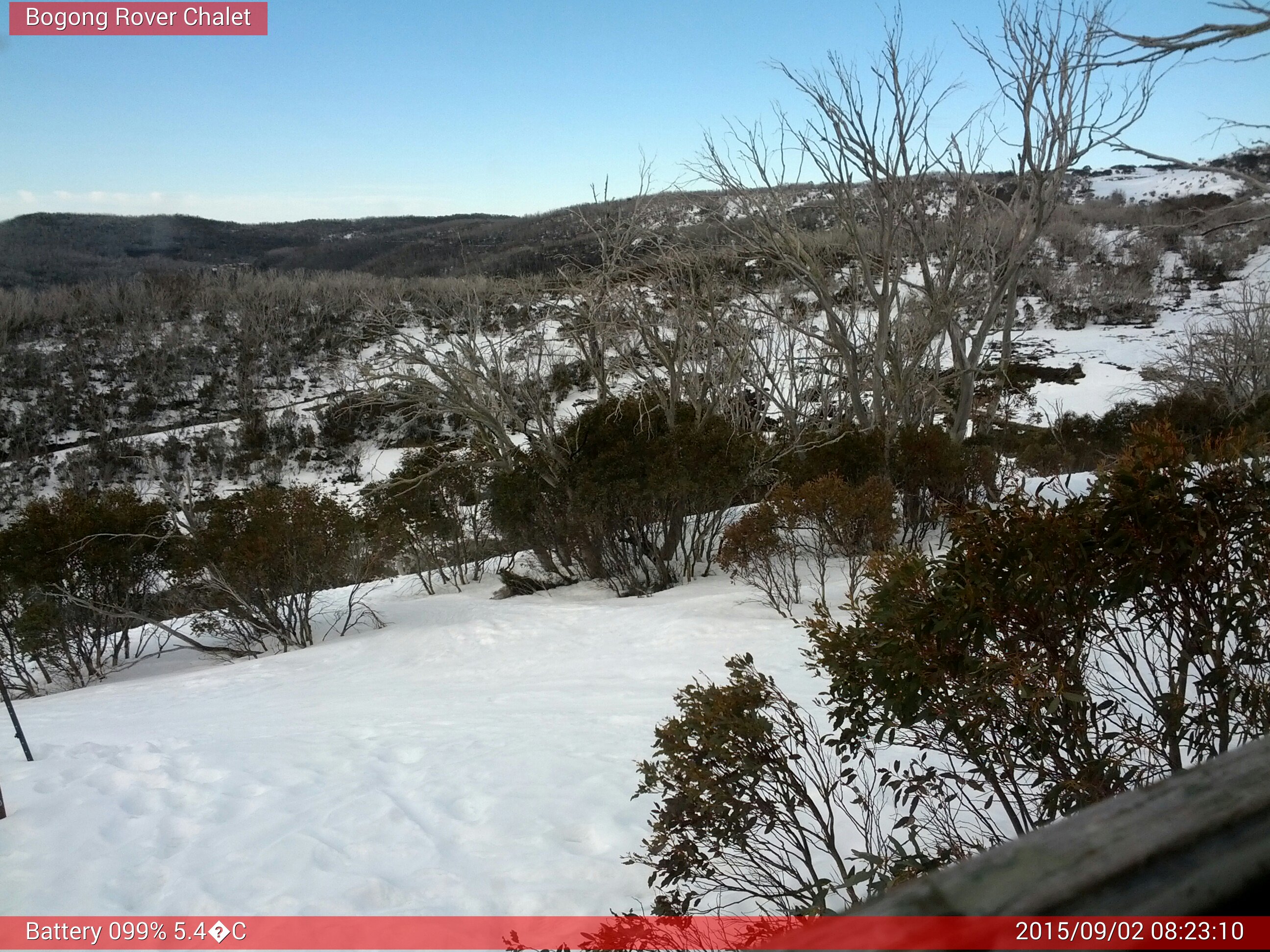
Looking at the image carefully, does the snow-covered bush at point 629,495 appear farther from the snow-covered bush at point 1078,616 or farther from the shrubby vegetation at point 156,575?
the snow-covered bush at point 1078,616

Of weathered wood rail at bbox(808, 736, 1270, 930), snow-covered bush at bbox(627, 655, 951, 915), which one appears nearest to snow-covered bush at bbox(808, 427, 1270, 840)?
snow-covered bush at bbox(627, 655, 951, 915)

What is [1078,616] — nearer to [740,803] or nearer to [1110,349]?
[740,803]

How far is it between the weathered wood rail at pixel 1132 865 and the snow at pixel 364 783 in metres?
2.77

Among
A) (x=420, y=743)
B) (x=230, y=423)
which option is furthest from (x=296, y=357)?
(x=420, y=743)

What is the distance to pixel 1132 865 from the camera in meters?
0.51

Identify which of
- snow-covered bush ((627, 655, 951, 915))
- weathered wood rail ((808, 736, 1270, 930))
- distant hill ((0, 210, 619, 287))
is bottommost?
snow-covered bush ((627, 655, 951, 915))

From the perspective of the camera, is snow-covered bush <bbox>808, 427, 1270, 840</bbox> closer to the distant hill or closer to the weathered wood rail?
the weathered wood rail

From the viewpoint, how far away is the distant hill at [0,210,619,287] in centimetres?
4688

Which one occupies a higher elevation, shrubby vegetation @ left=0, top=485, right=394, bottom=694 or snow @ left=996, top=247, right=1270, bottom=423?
snow @ left=996, top=247, right=1270, bottom=423

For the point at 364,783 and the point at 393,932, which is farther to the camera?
the point at 364,783

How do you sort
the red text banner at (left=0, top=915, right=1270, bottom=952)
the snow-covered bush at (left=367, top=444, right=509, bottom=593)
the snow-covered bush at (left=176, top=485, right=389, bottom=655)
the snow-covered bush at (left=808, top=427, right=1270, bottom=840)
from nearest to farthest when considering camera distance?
1. the snow-covered bush at (left=808, top=427, right=1270, bottom=840)
2. the red text banner at (left=0, top=915, right=1270, bottom=952)
3. the snow-covered bush at (left=176, top=485, right=389, bottom=655)
4. the snow-covered bush at (left=367, top=444, right=509, bottom=593)

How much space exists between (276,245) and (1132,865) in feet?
262

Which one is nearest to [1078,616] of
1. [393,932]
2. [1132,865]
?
[1132,865]

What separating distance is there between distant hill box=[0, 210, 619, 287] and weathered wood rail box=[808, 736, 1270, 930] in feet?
139
